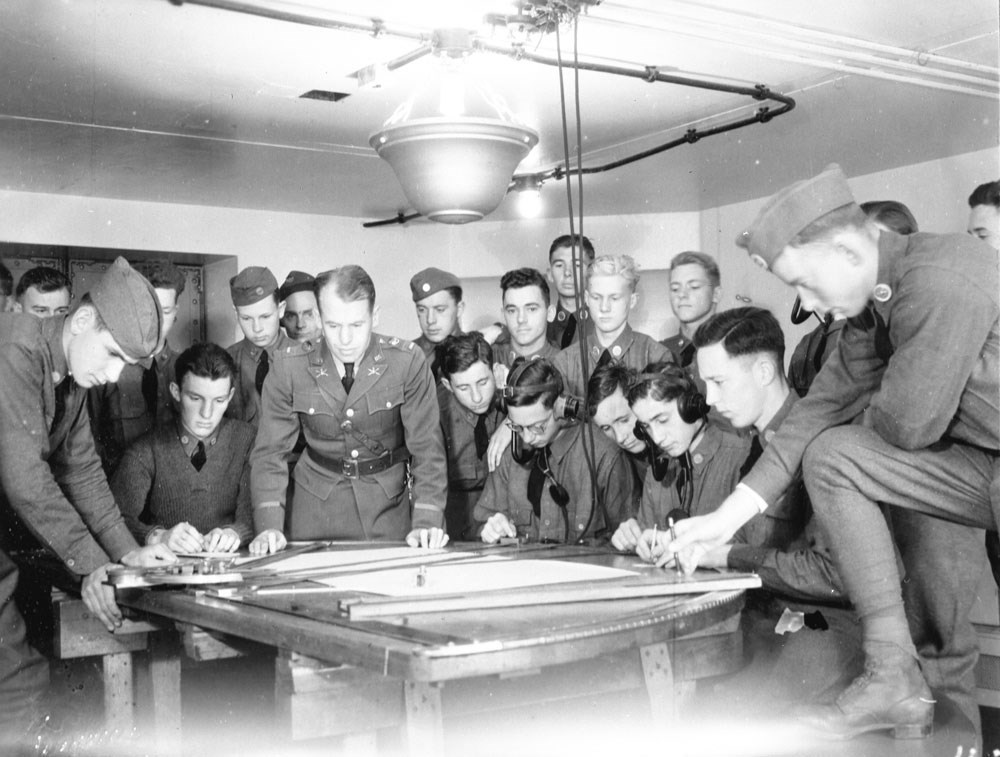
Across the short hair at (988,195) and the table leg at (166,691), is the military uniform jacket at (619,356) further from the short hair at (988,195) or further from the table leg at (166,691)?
the table leg at (166,691)

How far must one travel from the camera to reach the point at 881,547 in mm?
2439

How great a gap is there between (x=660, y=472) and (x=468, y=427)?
119 centimetres

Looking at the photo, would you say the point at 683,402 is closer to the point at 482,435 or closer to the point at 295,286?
the point at 482,435

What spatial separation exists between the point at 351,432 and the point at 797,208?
190 centimetres

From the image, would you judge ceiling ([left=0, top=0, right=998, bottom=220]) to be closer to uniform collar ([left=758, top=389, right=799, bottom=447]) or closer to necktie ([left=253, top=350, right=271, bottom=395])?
necktie ([left=253, top=350, right=271, bottom=395])

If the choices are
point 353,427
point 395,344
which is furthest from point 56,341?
point 395,344

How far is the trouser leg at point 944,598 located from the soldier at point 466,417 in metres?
1.67

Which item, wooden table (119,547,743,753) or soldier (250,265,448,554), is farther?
soldier (250,265,448,554)

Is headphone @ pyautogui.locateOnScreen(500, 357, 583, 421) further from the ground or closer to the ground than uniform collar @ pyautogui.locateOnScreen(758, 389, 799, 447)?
further from the ground

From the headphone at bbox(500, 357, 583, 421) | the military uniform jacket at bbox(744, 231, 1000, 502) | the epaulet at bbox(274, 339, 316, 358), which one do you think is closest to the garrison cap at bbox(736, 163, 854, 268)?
the military uniform jacket at bbox(744, 231, 1000, 502)

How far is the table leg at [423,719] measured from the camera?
6.83ft

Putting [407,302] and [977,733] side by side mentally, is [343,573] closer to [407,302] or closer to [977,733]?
[977,733]

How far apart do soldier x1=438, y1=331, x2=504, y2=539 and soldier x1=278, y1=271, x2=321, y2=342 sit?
79 centimetres

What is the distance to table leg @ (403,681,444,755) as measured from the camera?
6.83ft
